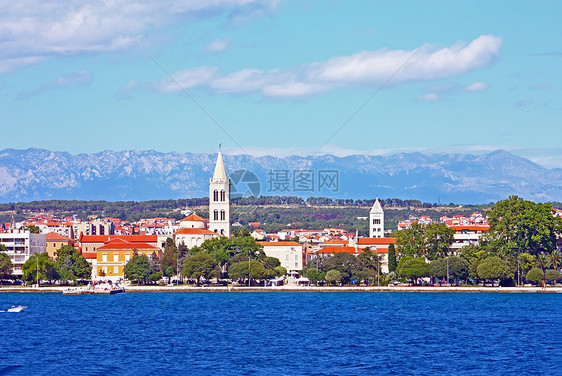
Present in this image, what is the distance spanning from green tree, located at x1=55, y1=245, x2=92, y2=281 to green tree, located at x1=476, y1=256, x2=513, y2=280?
39.8 meters

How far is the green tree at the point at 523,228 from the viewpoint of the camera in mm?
88562

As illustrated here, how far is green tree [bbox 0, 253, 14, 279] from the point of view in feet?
299

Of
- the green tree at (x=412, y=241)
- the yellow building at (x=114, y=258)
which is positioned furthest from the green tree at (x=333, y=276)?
the yellow building at (x=114, y=258)

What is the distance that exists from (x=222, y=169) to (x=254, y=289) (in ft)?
101

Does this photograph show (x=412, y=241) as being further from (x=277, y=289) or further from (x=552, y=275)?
(x=277, y=289)

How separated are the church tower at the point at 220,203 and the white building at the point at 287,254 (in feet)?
19.0

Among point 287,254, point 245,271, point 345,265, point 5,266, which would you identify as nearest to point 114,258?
point 5,266

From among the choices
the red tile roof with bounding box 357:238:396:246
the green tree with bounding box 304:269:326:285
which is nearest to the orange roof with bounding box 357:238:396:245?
the red tile roof with bounding box 357:238:396:246

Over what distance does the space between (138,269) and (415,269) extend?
91.4 ft

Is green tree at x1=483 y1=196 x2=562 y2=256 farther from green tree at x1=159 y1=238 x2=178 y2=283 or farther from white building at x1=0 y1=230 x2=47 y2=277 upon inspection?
white building at x1=0 y1=230 x2=47 y2=277

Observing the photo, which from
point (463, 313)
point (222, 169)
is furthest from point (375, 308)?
point (222, 169)

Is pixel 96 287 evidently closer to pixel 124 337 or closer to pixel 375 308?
pixel 375 308

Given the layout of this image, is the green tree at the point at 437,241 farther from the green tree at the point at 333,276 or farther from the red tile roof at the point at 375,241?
the red tile roof at the point at 375,241

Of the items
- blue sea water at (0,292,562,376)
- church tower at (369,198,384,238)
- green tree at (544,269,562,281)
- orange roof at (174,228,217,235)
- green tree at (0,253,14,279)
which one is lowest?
blue sea water at (0,292,562,376)
